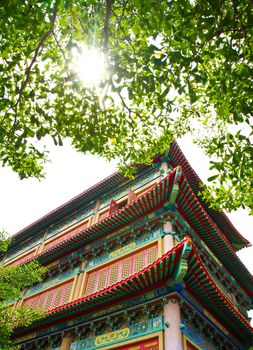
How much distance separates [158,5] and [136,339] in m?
7.49

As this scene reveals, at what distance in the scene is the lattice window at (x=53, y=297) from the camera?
10992 mm

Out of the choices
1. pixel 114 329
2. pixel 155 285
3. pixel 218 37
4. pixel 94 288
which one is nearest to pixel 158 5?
pixel 218 37

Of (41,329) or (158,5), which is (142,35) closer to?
(158,5)

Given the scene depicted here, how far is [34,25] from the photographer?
5.32 m

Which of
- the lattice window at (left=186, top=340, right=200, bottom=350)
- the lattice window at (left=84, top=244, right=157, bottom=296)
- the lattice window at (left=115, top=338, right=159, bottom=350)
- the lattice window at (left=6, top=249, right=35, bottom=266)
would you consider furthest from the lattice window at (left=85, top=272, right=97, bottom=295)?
the lattice window at (left=6, top=249, right=35, bottom=266)

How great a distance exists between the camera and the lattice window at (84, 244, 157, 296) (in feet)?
29.7

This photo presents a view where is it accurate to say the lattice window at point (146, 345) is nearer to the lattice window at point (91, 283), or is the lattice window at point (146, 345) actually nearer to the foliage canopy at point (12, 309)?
the lattice window at point (91, 283)

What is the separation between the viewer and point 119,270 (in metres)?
9.62

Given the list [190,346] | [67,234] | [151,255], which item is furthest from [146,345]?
[67,234]

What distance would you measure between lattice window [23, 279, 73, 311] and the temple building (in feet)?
0.16

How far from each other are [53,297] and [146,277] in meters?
6.26

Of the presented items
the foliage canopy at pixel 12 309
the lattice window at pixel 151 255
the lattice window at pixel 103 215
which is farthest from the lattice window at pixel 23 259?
the lattice window at pixel 151 255

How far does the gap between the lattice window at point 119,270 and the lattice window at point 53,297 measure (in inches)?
47.9

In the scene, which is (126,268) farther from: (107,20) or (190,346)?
(107,20)
